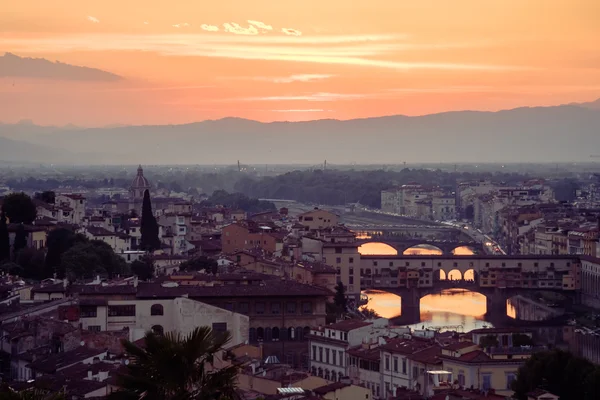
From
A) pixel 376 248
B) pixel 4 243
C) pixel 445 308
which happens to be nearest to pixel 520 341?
pixel 4 243

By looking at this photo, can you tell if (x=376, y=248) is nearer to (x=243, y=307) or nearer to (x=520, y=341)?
(x=243, y=307)

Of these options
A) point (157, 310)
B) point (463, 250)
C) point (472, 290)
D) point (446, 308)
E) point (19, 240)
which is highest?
point (19, 240)

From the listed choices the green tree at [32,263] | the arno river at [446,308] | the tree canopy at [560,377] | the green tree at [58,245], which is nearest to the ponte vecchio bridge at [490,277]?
the arno river at [446,308]

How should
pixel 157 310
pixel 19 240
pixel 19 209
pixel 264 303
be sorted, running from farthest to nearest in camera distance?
pixel 19 209 → pixel 19 240 → pixel 264 303 → pixel 157 310

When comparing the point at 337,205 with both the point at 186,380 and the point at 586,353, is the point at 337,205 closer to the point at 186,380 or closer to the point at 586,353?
the point at 586,353

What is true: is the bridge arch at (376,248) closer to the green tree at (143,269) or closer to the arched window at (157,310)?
the green tree at (143,269)

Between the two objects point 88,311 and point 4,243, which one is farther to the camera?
point 4,243
